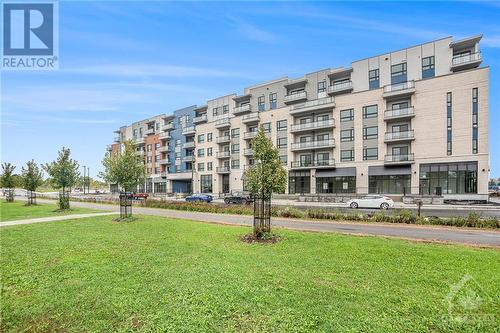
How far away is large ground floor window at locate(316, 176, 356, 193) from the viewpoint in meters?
42.6

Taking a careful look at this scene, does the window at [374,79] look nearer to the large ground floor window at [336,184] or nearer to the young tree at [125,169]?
the large ground floor window at [336,184]

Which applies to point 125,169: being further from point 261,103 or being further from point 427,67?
point 427,67

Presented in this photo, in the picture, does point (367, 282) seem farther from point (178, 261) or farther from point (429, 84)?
point (429, 84)

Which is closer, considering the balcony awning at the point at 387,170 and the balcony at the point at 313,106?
the balcony awning at the point at 387,170

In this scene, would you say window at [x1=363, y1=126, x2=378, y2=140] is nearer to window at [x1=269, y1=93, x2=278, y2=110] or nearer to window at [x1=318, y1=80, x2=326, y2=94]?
window at [x1=318, y1=80, x2=326, y2=94]

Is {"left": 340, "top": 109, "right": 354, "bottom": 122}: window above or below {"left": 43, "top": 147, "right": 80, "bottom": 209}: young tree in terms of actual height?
above

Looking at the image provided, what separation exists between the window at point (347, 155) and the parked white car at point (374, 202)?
1431cm

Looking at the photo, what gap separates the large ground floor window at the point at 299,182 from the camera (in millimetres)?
47156

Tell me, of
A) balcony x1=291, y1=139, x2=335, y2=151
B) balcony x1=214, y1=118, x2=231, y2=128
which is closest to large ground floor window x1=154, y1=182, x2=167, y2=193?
balcony x1=214, y1=118, x2=231, y2=128

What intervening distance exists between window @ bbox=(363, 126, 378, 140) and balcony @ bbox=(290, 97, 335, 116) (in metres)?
6.83

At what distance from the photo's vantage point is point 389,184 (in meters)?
39.5

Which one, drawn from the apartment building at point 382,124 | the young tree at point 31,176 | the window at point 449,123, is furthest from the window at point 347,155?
the young tree at point 31,176

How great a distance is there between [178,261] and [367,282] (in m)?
5.07

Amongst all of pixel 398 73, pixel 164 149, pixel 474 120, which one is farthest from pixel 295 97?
pixel 164 149
